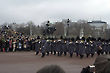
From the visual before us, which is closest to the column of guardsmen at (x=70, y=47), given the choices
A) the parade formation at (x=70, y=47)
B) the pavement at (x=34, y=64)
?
the parade formation at (x=70, y=47)

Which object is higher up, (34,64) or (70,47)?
(70,47)

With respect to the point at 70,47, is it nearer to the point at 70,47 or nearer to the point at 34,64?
the point at 70,47

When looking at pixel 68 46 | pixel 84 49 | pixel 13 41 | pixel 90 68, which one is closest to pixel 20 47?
pixel 13 41

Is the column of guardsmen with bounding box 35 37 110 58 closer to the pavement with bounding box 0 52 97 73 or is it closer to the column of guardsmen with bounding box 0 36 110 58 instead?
the column of guardsmen with bounding box 0 36 110 58

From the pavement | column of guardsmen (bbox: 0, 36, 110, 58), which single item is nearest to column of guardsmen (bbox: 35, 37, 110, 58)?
column of guardsmen (bbox: 0, 36, 110, 58)

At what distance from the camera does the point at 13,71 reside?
30.6 ft

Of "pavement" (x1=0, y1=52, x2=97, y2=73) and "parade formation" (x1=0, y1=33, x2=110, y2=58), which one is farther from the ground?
"parade formation" (x1=0, y1=33, x2=110, y2=58)

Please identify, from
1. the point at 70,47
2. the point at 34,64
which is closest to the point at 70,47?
the point at 70,47

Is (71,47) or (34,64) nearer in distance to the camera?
(34,64)

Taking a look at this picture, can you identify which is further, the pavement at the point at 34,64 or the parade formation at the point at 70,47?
the parade formation at the point at 70,47

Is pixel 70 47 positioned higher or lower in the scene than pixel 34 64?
higher

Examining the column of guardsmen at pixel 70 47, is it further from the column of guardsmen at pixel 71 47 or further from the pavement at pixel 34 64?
the pavement at pixel 34 64

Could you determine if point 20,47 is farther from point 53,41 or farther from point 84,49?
point 84,49

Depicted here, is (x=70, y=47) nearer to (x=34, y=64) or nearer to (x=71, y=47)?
(x=71, y=47)
